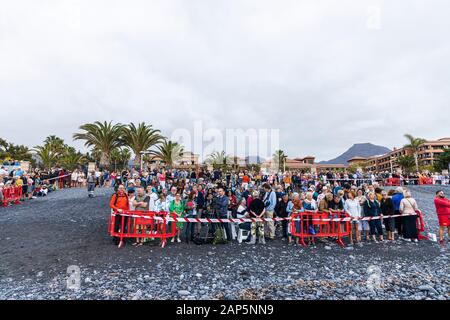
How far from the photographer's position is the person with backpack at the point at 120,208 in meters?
7.63

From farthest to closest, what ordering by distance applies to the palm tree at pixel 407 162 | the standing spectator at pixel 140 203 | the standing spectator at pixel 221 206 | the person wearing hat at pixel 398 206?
the palm tree at pixel 407 162 → the person wearing hat at pixel 398 206 → the standing spectator at pixel 221 206 → the standing spectator at pixel 140 203

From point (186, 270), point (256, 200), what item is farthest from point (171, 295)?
point (256, 200)

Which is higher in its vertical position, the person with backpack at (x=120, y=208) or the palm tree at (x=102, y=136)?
the palm tree at (x=102, y=136)

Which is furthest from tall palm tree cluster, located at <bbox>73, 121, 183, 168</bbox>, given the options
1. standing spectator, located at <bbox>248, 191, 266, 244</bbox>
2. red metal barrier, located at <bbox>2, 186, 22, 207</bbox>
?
standing spectator, located at <bbox>248, 191, 266, 244</bbox>

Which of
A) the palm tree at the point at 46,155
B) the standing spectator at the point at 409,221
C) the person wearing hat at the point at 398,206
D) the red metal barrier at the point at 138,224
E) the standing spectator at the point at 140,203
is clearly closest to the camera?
the red metal barrier at the point at 138,224

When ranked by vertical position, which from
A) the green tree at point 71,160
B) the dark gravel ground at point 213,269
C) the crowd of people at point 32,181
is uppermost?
the green tree at point 71,160

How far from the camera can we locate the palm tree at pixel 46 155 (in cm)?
4206

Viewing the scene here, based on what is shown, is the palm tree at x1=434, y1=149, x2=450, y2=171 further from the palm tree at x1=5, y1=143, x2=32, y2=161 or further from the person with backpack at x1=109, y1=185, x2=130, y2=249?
the palm tree at x1=5, y1=143, x2=32, y2=161

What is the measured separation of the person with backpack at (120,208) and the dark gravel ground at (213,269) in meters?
0.53

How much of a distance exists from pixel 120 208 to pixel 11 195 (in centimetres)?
1051

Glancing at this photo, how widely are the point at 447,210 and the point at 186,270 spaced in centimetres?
849

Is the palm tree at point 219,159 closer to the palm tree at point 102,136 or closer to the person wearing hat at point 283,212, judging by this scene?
the palm tree at point 102,136

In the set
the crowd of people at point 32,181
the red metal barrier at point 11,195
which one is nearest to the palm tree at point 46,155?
the crowd of people at point 32,181

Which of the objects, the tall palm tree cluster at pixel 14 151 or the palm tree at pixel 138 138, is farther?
the tall palm tree cluster at pixel 14 151
